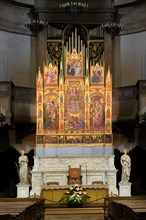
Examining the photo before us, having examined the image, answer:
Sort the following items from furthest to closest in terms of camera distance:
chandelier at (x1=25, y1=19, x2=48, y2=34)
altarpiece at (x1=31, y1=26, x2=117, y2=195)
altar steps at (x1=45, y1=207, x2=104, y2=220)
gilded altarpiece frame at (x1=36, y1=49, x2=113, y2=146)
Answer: chandelier at (x1=25, y1=19, x2=48, y2=34) < gilded altarpiece frame at (x1=36, y1=49, x2=113, y2=146) < altarpiece at (x1=31, y1=26, x2=117, y2=195) < altar steps at (x1=45, y1=207, x2=104, y2=220)

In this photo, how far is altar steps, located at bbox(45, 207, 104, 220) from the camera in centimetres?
1467

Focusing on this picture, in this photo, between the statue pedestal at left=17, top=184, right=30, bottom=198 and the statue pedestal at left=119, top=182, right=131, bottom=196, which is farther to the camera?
the statue pedestal at left=119, top=182, right=131, bottom=196

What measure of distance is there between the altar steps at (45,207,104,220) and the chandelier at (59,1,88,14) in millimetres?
9986

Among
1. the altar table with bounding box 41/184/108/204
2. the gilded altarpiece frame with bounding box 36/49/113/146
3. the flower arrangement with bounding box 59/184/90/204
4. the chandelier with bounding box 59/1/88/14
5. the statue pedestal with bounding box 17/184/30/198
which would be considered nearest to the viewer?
the flower arrangement with bounding box 59/184/90/204

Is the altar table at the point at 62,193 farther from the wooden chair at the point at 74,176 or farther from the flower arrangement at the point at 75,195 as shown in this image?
the wooden chair at the point at 74,176

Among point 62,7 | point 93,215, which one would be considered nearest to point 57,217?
point 93,215

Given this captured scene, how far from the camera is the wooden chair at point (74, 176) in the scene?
2023cm

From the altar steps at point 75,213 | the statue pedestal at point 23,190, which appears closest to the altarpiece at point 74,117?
the statue pedestal at point 23,190

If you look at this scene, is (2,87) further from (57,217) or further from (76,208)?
(57,217)

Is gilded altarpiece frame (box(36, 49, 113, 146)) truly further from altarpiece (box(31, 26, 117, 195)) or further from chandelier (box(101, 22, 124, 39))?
chandelier (box(101, 22, 124, 39))

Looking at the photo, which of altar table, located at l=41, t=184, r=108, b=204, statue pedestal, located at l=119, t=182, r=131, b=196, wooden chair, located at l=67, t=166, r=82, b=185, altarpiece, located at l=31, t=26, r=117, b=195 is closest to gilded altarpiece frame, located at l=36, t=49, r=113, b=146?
altarpiece, located at l=31, t=26, r=117, b=195

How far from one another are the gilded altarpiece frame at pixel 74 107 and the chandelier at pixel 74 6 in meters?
3.15

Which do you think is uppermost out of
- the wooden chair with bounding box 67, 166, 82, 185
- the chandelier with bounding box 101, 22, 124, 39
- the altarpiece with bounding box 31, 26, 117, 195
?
the chandelier with bounding box 101, 22, 124, 39

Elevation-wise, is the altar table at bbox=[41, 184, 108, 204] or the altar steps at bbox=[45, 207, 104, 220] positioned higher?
the altar table at bbox=[41, 184, 108, 204]
